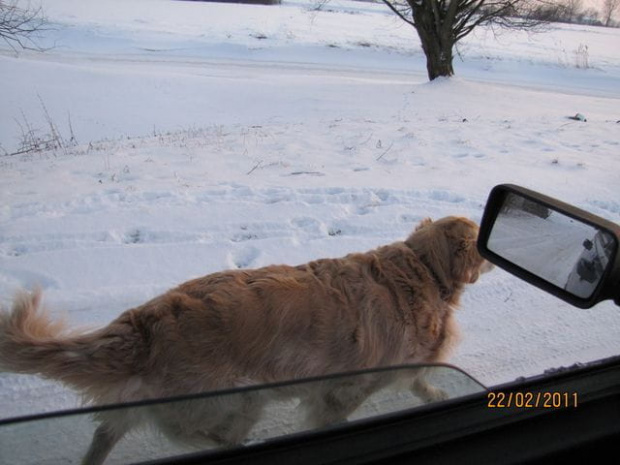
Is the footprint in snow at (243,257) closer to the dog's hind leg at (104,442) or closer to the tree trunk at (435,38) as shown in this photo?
the dog's hind leg at (104,442)

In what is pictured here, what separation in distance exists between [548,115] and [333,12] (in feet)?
147

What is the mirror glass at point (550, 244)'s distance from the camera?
2.19 meters

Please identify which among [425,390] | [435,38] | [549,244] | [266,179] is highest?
[435,38]

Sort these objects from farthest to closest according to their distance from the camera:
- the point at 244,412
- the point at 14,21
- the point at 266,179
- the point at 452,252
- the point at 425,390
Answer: the point at 14,21
the point at 266,179
the point at 452,252
the point at 425,390
the point at 244,412

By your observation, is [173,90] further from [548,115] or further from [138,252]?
[138,252]

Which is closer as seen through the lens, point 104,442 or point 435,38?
point 104,442

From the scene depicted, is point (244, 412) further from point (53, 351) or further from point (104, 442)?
point (53, 351)

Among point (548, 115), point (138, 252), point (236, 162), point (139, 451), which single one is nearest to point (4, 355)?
point (139, 451)

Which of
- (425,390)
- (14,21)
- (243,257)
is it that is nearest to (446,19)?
(14,21)

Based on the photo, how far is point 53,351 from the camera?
2330 mm

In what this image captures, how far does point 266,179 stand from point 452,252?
184 inches
